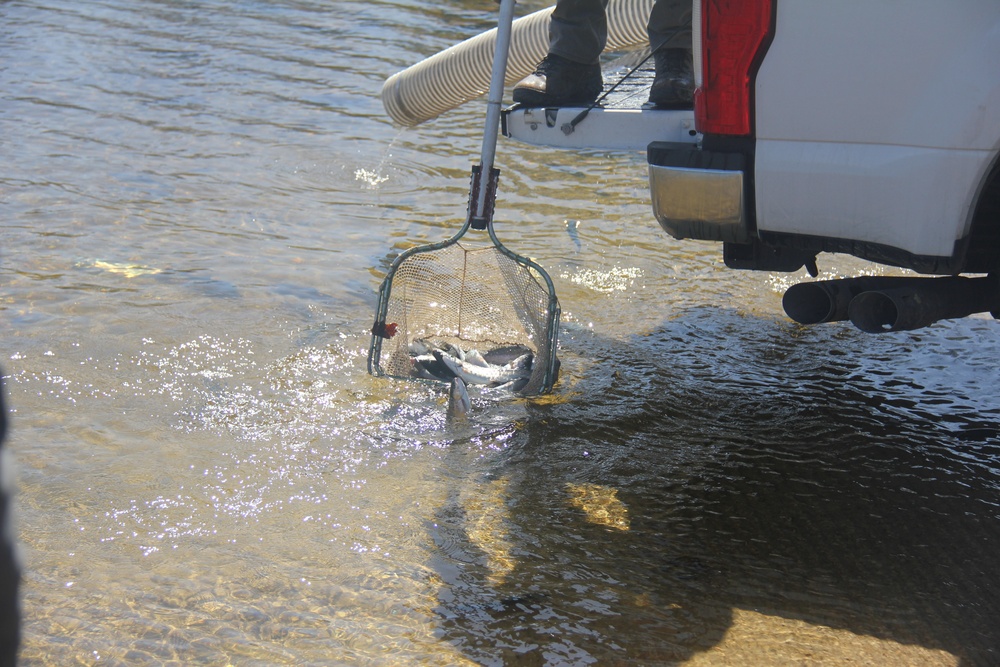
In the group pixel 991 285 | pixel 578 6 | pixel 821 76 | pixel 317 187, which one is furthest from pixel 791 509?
pixel 317 187

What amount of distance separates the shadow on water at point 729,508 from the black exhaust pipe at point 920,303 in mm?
697

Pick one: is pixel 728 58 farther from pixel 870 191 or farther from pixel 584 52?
pixel 584 52

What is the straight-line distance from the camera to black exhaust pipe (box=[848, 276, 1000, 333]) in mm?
3291

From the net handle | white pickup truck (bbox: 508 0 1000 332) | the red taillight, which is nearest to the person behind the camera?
white pickup truck (bbox: 508 0 1000 332)

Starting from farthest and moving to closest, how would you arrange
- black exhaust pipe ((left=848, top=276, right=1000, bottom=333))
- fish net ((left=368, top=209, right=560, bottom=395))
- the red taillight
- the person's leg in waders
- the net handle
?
1. the person's leg in waders
2. fish net ((left=368, top=209, right=560, bottom=395))
3. the net handle
4. black exhaust pipe ((left=848, top=276, right=1000, bottom=333))
5. the red taillight

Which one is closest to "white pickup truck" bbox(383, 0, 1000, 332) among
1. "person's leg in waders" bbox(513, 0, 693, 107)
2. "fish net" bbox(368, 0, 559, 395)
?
"fish net" bbox(368, 0, 559, 395)

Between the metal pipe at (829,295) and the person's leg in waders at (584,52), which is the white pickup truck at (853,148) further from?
the person's leg in waders at (584,52)

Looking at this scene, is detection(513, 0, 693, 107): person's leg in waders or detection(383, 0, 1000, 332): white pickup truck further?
detection(513, 0, 693, 107): person's leg in waders

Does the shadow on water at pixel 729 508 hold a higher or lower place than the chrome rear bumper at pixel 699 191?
lower

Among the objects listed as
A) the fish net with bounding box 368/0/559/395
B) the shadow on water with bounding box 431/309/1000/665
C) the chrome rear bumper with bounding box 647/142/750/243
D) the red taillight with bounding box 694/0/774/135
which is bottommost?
the shadow on water with bounding box 431/309/1000/665

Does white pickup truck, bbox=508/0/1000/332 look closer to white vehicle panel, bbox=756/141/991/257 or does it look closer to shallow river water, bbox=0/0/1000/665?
white vehicle panel, bbox=756/141/991/257

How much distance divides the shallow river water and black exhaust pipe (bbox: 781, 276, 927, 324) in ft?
2.07

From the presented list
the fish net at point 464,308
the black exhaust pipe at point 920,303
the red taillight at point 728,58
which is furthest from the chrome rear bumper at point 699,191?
the fish net at point 464,308

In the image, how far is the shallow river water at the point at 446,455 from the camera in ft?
9.22
